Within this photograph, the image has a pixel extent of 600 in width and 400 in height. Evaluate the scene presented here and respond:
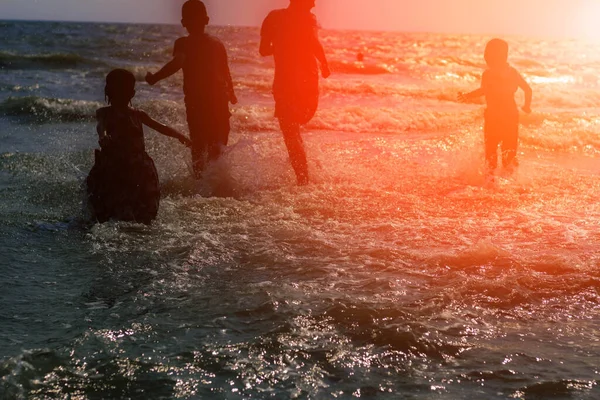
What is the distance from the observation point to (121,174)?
540 centimetres

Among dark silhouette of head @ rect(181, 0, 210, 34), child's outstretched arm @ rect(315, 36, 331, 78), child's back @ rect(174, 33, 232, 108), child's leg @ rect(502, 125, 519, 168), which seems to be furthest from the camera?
child's leg @ rect(502, 125, 519, 168)

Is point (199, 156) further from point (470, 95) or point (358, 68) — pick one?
point (358, 68)

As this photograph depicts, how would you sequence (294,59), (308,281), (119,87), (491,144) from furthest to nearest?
(491,144) → (294,59) → (119,87) → (308,281)

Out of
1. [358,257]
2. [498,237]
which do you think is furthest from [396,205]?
[358,257]

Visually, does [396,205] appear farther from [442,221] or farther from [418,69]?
[418,69]

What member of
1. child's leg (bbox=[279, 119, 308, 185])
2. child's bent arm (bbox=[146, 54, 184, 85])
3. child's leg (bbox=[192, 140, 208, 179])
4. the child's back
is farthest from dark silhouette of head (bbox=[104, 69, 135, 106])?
child's leg (bbox=[279, 119, 308, 185])

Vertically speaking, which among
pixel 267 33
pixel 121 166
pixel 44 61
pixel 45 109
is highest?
pixel 267 33

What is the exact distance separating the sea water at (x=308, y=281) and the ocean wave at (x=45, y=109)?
4.63m

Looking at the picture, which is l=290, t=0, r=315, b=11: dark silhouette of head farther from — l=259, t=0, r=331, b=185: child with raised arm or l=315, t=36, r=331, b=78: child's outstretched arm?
l=315, t=36, r=331, b=78: child's outstretched arm

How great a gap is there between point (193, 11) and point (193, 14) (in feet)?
0.10

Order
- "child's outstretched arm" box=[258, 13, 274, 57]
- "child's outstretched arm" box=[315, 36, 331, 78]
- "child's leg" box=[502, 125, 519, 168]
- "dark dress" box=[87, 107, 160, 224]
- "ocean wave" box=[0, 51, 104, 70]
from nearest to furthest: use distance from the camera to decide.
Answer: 1. "dark dress" box=[87, 107, 160, 224]
2. "child's outstretched arm" box=[258, 13, 274, 57]
3. "child's outstretched arm" box=[315, 36, 331, 78]
4. "child's leg" box=[502, 125, 519, 168]
5. "ocean wave" box=[0, 51, 104, 70]

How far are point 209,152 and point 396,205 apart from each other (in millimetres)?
2084

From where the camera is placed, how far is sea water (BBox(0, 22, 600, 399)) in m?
3.00

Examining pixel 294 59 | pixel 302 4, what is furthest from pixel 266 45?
pixel 302 4
